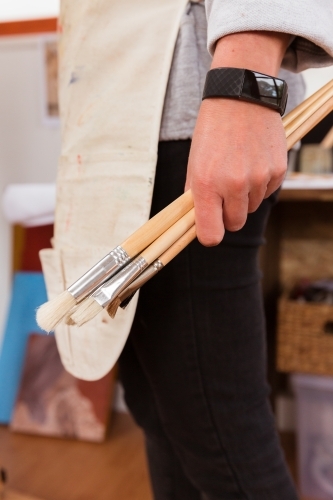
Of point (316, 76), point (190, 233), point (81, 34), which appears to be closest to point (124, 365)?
point (190, 233)

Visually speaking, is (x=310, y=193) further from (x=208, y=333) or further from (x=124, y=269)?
(x=124, y=269)

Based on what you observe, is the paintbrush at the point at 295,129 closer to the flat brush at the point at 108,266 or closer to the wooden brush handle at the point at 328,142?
the flat brush at the point at 108,266

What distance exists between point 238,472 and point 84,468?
856 mm

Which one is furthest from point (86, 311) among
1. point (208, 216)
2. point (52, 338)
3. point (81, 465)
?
point (52, 338)

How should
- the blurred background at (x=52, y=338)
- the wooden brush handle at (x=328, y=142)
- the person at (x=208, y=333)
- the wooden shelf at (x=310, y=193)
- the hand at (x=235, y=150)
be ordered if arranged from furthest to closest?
1. the wooden brush handle at (x=328, y=142)
2. the blurred background at (x=52, y=338)
3. the wooden shelf at (x=310, y=193)
4. the person at (x=208, y=333)
5. the hand at (x=235, y=150)

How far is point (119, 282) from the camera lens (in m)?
0.38

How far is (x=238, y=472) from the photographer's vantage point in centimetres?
51

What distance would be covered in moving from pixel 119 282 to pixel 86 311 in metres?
0.04

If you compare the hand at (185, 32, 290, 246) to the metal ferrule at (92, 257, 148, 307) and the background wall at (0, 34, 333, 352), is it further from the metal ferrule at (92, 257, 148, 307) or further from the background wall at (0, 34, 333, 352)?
the background wall at (0, 34, 333, 352)

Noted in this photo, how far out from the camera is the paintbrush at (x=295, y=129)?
0.40m

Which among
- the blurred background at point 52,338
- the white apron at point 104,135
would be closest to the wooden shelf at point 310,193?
the blurred background at point 52,338

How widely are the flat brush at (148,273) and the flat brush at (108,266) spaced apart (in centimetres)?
2

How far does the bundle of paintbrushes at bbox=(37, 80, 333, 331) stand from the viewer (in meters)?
0.38

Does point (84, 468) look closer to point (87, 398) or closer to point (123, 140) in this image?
point (87, 398)
